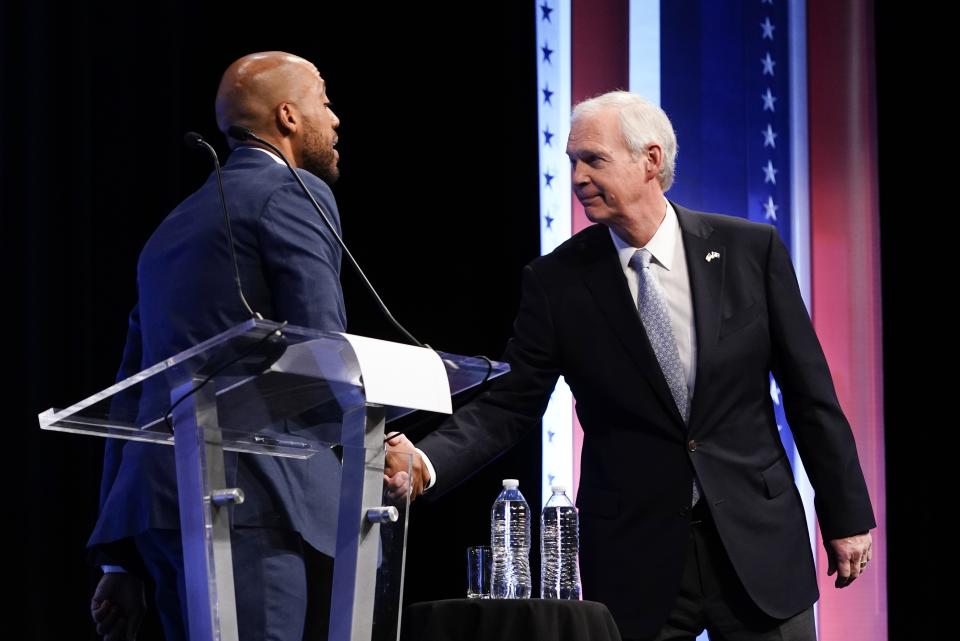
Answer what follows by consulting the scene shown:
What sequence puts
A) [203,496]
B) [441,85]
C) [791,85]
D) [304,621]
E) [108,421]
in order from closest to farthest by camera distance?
[203,496] → [108,421] → [304,621] → [441,85] → [791,85]

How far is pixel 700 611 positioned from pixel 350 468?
3.71ft

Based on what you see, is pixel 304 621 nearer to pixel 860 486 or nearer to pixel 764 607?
pixel 764 607

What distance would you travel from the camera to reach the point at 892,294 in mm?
4844

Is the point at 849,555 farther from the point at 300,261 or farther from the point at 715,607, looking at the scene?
the point at 300,261

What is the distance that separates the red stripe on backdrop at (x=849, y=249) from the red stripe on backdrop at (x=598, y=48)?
0.92 m

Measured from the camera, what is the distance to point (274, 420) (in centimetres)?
176

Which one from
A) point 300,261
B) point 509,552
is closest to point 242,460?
point 300,261

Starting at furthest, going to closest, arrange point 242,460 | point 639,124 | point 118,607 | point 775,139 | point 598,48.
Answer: point 775,139 < point 598,48 < point 639,124 < point 118,607 < point 242,460

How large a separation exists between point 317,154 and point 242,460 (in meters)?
0.97

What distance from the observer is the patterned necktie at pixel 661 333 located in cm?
264

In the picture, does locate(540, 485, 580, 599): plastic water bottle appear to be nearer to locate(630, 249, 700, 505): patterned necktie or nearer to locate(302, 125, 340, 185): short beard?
locate(630, 249, 700, 505): patterned necktie

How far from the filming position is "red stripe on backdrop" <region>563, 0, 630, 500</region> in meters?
4.27

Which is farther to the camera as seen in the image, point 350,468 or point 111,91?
point 111,91

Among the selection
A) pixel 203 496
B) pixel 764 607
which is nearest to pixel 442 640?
pixel 764 607
